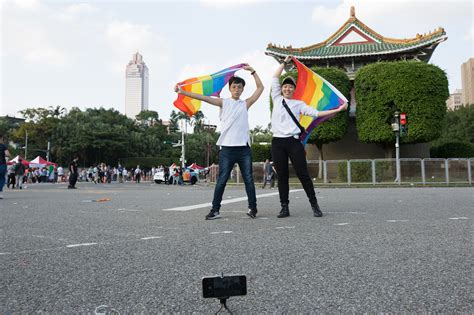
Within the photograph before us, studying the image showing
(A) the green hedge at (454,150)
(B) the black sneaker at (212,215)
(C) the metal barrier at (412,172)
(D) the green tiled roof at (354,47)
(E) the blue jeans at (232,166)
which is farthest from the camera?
(D) the green tiled roof at (354,47)

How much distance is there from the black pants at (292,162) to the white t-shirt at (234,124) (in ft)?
1.48

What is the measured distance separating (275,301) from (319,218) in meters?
3.16

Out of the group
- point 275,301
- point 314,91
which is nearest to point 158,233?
point 275,301

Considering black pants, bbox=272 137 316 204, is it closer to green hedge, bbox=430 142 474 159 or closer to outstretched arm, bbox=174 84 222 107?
outstretched arm, bbox=174 84 222 107

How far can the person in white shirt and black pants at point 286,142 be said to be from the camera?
5121 mm

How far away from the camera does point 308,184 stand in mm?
5137

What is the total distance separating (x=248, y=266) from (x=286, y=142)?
9.87ft

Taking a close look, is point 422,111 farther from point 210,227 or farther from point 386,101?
point 210,227

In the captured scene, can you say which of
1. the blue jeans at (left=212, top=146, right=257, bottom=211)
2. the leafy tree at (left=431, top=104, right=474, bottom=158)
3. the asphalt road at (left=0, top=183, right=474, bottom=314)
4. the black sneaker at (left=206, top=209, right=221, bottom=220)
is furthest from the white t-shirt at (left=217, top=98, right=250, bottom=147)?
the leafy tree at (left=431, top=104, right=474, bottom=158)

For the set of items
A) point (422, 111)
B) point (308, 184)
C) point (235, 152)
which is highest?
point (422, 111)

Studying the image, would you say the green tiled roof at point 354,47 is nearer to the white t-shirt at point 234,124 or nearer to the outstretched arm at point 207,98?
the outstretched arm at point 207,98

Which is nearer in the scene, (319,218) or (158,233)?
(158,233)

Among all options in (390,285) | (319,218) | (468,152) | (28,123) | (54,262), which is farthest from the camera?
(28,123)

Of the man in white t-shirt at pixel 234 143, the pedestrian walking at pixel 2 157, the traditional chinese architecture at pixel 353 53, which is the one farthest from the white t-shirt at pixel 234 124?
the traditional chinese architecture at pixel 353 53
